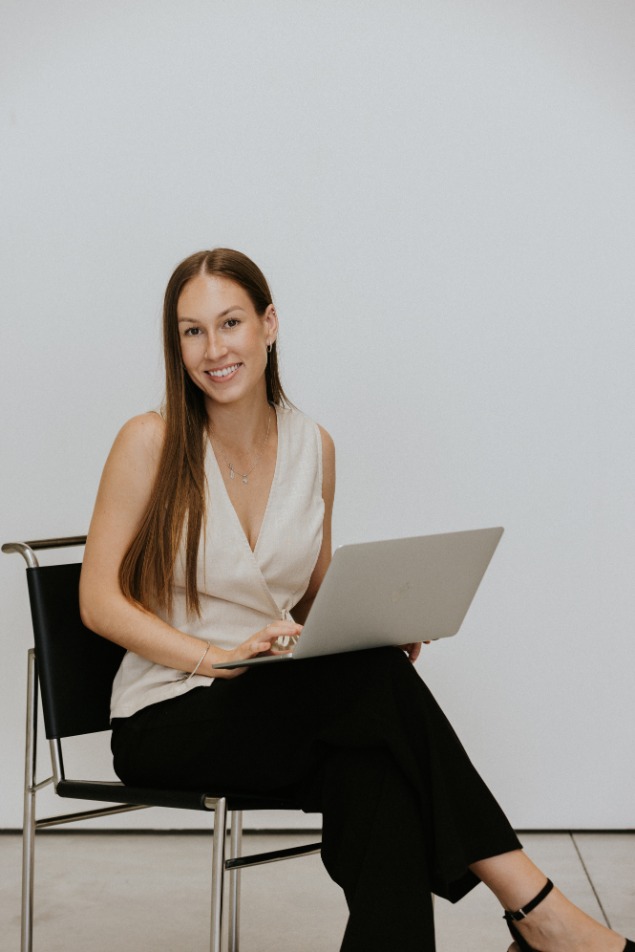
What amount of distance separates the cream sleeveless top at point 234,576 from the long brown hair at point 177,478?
0.08 ft

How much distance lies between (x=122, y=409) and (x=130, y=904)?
119cm

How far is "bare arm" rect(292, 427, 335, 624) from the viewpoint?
6.81 ft

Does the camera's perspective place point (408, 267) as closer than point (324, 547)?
No

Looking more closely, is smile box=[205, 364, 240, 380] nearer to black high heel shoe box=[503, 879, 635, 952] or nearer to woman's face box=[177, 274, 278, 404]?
woman's face box=[177, 274, 278, 404]

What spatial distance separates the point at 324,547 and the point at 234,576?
0.28m

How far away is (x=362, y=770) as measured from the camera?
1550 millimetres

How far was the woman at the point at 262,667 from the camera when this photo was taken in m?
1.53

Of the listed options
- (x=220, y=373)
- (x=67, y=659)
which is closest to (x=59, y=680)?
(x=67, y=659)

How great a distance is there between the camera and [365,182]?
275 centimetres

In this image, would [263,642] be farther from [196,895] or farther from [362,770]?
[196,895]

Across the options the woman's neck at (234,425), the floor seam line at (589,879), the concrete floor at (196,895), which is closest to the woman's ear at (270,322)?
the woman's neck at (234,425)

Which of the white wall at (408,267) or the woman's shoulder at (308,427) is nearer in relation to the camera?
the woman's shoulder at (308,427)

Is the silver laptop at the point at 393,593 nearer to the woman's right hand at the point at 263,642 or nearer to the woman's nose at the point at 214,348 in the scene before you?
the woman's right hand at the point at 263,642

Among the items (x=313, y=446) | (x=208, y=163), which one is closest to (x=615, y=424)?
(x=313, y=446)
